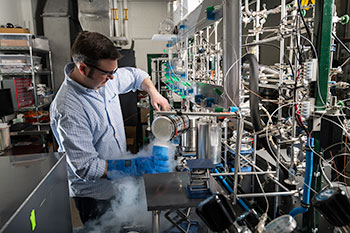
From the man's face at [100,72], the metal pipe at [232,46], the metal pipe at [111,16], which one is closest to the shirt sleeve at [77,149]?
the man's face at [100,72]

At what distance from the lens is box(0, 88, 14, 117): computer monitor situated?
3.53m

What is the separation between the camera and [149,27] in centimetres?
589

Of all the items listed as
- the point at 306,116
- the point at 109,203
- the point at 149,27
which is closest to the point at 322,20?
the point at 306,116

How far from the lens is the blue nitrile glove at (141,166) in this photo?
1274 millimetres

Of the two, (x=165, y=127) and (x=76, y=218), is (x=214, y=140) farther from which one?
(x=76, y=218)

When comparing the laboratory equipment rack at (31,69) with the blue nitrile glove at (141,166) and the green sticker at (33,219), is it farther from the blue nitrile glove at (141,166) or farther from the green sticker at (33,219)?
the green sticker at (33,219)

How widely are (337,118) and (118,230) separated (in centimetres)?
111

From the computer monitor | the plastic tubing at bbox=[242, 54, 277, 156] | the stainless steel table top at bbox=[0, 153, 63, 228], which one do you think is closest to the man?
the plastic tubing at bbox=[242, 54, 277, 156]

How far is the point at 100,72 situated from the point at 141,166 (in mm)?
566

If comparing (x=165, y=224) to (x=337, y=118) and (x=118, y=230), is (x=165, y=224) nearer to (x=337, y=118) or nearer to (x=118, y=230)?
(x=118, y=230)

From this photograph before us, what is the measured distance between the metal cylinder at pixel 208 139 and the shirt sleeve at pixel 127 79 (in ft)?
2.75

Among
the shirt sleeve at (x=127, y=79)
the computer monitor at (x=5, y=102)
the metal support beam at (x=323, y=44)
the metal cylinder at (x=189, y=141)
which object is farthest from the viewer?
the computer monitor at (x=5, y=102)

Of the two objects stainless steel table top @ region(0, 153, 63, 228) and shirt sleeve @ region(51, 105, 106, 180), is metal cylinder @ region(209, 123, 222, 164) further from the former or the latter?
stainless steel table top @ region(0, 153, 63, 228)

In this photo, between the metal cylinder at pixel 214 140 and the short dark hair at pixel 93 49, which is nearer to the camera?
the short dark hair at pixel 93 49
